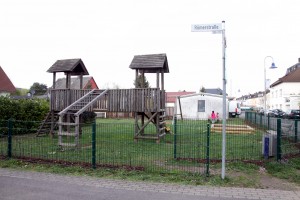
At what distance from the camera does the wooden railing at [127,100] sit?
15648mm

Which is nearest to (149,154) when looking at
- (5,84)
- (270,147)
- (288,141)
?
(270,147)

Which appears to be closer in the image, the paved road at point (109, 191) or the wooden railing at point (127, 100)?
the paved road at point (109, 191)

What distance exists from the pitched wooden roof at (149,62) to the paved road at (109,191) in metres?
8.89

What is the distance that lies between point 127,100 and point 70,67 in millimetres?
4162

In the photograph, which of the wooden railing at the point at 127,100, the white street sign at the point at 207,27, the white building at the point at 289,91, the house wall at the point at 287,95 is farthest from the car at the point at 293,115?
the white street sign at the point at 207,27

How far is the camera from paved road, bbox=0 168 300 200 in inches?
249

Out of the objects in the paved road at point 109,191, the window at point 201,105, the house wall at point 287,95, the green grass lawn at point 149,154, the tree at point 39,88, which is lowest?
the paved road at point 109,191

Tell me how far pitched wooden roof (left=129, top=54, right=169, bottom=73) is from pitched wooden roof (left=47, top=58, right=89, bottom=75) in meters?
3.77

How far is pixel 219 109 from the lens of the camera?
121 feet

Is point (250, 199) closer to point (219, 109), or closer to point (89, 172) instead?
point (89, 172)

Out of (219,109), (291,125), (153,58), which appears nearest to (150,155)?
(291,125)

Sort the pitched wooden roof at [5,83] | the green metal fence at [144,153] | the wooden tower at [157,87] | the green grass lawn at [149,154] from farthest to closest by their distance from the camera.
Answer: the pitched wooden roof at [5,83], the wooden tower at [157,87], the green grass lawn at [149,154], the green metal fence at [144,153]

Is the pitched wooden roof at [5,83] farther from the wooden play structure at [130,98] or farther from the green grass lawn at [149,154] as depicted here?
the green grass lawn at [149,154]

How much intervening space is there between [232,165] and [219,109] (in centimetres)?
2861
